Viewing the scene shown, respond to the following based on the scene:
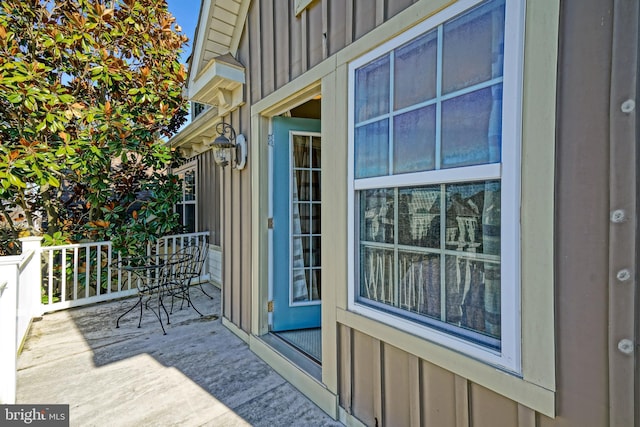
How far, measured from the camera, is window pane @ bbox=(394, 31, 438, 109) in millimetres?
1552

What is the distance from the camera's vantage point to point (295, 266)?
3.15m

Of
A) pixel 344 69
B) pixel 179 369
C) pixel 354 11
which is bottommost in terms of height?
pixel 179 369

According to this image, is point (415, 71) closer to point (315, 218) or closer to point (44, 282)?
point (315, 218)

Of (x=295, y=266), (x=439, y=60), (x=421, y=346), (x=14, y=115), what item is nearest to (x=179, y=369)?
(x=295, y=266)

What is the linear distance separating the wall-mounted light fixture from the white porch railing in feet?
8.17

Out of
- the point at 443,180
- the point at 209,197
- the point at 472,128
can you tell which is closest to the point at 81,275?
the point at 209,197

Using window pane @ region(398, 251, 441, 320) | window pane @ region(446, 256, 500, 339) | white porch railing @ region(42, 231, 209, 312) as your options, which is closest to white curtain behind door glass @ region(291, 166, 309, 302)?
window pane @ region(398, 251, 441, 320)

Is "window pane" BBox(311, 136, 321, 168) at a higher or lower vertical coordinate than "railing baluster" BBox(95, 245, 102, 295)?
higher

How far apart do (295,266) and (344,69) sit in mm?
1822

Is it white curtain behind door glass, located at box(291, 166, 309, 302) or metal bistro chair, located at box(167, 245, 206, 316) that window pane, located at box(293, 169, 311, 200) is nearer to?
white curtain behind door glass, located at box(291, 166, 309, 302)

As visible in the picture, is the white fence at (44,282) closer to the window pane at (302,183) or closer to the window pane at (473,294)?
the window pane at (302,183)

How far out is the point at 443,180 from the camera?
4.86 feet

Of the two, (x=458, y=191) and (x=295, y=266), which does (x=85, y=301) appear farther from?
(x=458, y=191)

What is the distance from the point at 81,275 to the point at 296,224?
3770 mm
